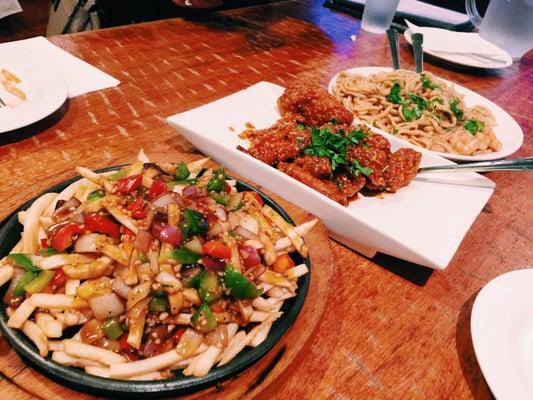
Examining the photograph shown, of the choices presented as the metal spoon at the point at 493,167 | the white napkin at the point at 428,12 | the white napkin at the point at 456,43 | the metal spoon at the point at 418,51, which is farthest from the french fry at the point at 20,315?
the white napkin at the point at 428,12

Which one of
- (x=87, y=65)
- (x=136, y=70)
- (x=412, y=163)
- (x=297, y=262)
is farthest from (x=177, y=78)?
(x=297, y=262)

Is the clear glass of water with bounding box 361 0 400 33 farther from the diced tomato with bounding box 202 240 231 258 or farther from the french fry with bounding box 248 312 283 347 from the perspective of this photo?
the french fry with bounding box 248 312 283 347

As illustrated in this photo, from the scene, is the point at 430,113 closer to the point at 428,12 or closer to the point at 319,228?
the point at 319,228

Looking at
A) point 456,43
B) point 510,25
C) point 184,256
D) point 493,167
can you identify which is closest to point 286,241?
point 184,256

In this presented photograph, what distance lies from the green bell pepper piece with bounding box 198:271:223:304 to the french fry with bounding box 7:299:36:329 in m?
0.46

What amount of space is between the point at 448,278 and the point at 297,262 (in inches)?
28.9

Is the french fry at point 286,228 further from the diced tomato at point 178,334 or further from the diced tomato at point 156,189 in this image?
the diced tomato at point 178,334

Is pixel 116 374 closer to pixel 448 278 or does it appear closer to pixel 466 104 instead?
pixel 448 278

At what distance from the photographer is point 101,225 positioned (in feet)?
4.28

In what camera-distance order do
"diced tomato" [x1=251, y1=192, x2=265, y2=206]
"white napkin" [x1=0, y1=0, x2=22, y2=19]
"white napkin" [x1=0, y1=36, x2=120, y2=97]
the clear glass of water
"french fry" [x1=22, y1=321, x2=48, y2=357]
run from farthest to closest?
"white napkin" [x1=0, y1=0, x2=22, y2=19] < the clear glass of water < "white napkin" [x1=0, y1=36, x2=120, y2=97] < "diced tomato" [x1=251, y1=192, x2=265, y2=206] < "french fry" [x1=22, y1=321, x2=48, y2=357]

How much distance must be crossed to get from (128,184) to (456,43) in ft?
14.2

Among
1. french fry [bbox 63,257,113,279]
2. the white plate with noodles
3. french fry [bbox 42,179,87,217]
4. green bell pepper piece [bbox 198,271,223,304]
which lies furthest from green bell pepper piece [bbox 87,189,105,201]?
the white plate with noodles

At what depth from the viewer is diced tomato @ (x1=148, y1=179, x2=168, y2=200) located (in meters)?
1.47

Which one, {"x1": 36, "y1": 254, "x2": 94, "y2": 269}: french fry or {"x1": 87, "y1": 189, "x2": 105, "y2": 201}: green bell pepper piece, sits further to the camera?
{"x1": 87, "y1": 189, "x2": 105, "y2": 201}: green bell pepper piece
